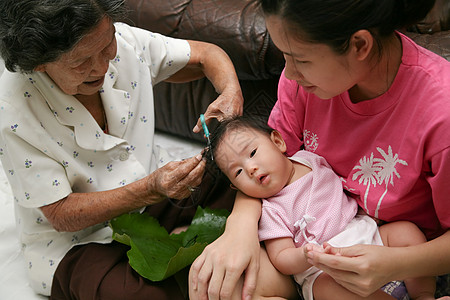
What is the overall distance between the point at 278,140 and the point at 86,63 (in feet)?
1.84

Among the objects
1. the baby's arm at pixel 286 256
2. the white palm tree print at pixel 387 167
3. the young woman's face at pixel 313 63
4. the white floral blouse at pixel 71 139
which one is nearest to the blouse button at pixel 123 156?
the white floral blouse at pixel 71 139

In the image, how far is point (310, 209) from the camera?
1250mm

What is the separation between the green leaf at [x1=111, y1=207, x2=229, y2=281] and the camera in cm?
134

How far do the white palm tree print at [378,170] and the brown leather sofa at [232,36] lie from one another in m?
0.45

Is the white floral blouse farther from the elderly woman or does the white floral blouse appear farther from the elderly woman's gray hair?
the elderly woman's gray hair

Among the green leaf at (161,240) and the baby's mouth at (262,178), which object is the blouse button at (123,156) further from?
the baby's mouth at (262,178)

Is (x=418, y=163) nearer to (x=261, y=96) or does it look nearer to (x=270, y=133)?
(x=270, y=133)

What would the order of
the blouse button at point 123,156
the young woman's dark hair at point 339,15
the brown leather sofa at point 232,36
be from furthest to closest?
the brown leather sofa at point 232,36 → the blouse button at point 123,156 → the young woman's dark hair at point 339,15

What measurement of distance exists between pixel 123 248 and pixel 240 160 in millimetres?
498

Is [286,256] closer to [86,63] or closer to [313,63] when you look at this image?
[313,63]

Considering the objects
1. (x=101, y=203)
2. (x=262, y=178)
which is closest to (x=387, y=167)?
(x=262, y=178)

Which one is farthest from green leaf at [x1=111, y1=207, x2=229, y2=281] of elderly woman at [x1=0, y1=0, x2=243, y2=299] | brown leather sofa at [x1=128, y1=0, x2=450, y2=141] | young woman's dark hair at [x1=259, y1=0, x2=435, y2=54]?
young woman's dark hair at [x1=259, y1=0, x2=435, y2=54]

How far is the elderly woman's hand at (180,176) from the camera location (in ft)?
4.24

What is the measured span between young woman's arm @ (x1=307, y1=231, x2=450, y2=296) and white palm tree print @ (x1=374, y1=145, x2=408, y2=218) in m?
0.17
